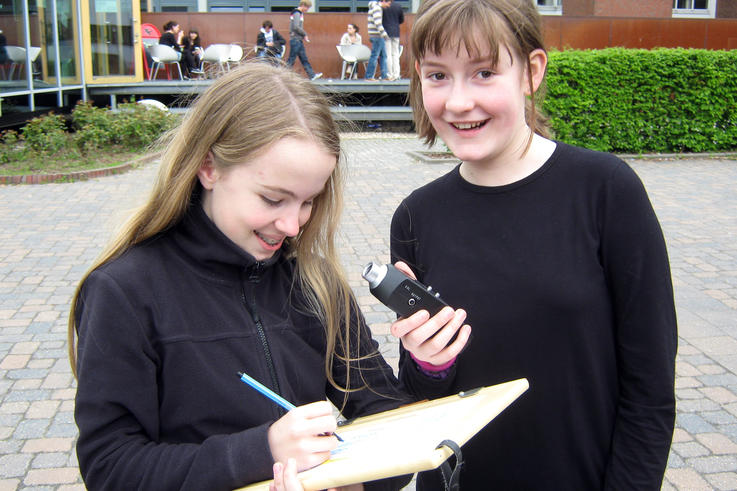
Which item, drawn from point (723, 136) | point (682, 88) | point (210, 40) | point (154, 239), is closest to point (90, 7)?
point (210, 40)

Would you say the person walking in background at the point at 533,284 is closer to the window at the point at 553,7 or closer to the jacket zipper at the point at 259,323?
the jacket zipper at the point at 259,323

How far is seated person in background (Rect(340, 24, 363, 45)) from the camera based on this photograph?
17.4 metres

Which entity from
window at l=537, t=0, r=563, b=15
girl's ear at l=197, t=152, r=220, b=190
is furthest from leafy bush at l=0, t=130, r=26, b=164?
window at l=537, t=0, r=563, b=15

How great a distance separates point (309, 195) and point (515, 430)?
30.2 inches

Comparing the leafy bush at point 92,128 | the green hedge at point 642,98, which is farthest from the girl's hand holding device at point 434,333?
the leafy bush at point 92,128

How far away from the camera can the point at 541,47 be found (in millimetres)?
1662

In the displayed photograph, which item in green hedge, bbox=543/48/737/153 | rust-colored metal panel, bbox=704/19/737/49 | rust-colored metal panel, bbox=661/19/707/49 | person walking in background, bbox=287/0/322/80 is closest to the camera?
green hedge, bbox=543/48/737/153

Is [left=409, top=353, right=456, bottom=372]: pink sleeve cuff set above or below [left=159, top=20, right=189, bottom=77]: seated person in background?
below

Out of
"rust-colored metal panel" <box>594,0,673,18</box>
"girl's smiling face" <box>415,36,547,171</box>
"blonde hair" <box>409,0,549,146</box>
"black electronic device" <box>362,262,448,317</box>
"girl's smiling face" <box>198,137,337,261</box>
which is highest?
"rust-colored metal panel" <box>594,0,673,18</box>

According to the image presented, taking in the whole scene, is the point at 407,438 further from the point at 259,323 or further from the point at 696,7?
the point at 696,7

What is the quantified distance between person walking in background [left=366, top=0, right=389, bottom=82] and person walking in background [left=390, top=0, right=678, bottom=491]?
14991 millimetres

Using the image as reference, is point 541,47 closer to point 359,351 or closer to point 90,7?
point 359,351

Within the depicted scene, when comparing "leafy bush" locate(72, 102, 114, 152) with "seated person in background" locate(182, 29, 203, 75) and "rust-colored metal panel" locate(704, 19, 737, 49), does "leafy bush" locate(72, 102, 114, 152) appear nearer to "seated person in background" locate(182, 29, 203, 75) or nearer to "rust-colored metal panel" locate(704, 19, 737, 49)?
"seated person in background" locate(182, 29, 203, 75)

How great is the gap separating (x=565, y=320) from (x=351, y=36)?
1683 cm
